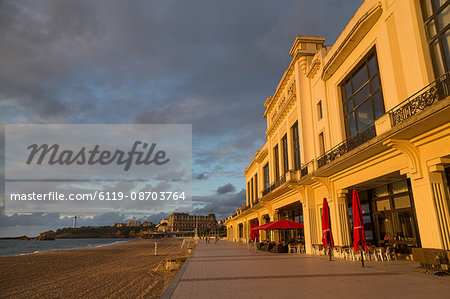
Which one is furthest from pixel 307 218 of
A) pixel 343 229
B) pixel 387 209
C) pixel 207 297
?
pixel 207 297

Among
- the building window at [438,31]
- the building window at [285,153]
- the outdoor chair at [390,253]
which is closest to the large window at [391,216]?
the outdoor chair at [390,253]

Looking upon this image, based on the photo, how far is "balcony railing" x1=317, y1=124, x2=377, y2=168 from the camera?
1157cm

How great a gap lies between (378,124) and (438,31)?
3.36m

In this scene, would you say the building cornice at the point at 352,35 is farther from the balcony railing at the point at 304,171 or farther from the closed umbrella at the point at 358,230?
the closed umbrella at the point at 358,230

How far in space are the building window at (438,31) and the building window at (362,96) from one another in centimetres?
292

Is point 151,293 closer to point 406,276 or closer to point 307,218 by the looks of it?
point 406,276

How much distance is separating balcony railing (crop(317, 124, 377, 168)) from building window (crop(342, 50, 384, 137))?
0.73m

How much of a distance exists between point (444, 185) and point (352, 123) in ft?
19.6

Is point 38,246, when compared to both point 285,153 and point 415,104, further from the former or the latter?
point 415,104

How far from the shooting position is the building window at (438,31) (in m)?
8.57

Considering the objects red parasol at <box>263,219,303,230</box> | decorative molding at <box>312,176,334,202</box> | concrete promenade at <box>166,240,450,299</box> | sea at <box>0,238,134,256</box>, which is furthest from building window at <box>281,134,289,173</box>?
sea at <box>0,238,134,256</box>

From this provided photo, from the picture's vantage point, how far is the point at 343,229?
47.9ft

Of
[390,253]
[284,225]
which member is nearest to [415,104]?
[390,253]

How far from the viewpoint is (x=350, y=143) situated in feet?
42.4
